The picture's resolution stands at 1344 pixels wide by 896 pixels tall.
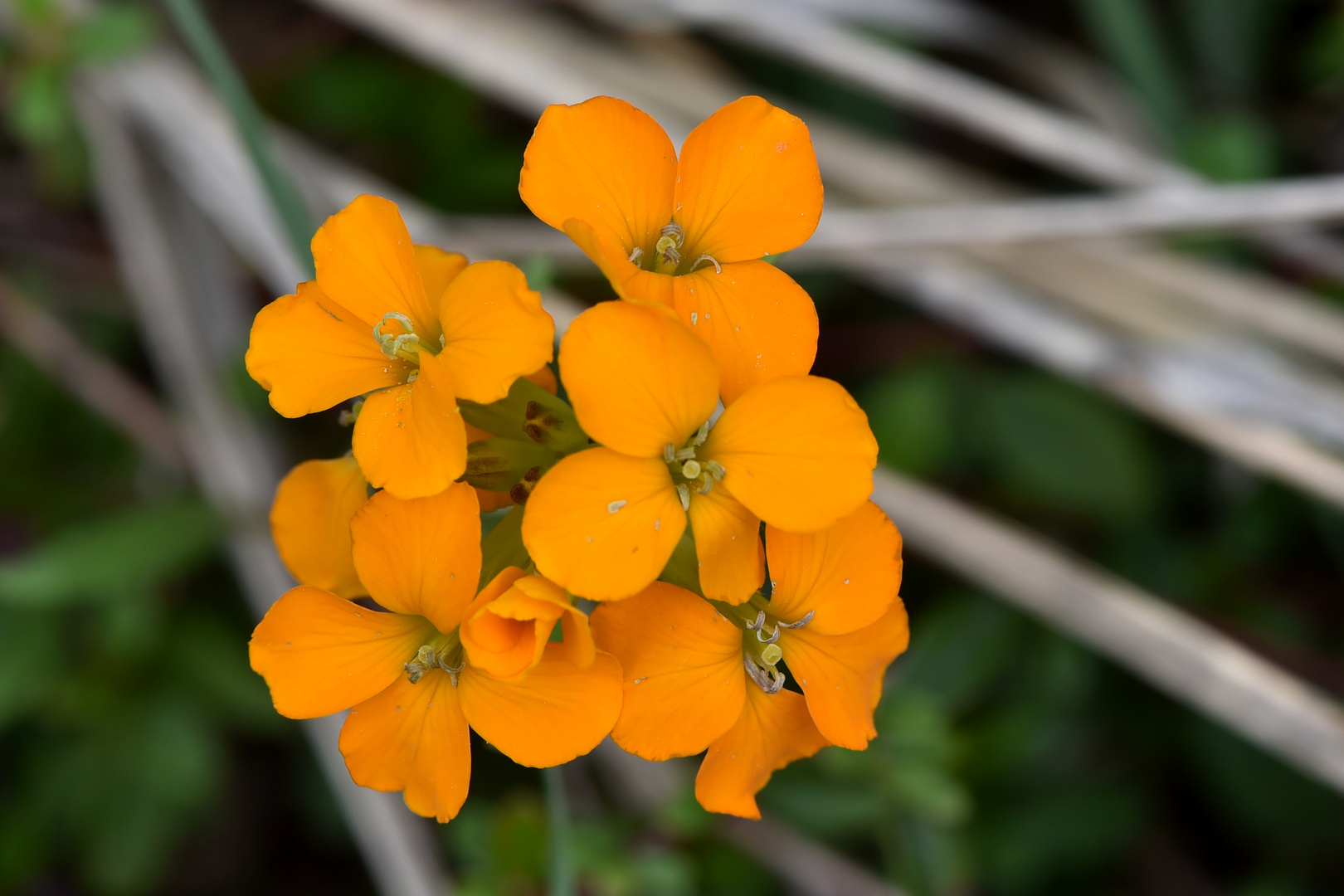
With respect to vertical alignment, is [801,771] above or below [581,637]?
below

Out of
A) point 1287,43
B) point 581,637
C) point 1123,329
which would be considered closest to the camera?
point 581,637

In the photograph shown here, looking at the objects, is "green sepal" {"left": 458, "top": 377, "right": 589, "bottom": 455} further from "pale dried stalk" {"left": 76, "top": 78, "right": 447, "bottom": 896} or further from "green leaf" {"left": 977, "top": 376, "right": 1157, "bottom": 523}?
"green leaf" {"left": 977, "top": 376, "right": 1157, "bottom": 523}

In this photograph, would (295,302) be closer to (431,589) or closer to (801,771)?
(431,589)

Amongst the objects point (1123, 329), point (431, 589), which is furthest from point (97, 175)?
point (1123, 329)

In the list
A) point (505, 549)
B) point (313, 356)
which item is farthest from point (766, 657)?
point (313, 356)

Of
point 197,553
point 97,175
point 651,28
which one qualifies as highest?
point 651,28

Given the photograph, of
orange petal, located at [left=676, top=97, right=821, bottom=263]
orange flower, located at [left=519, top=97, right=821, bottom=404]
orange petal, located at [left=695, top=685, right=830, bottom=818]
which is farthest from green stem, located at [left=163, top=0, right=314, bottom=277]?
orange petal, located at [left=695, top=685, right=830, bottom=818]

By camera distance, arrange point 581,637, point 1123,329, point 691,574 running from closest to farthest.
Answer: point 581,637 < point 691,574 < point 1123,329

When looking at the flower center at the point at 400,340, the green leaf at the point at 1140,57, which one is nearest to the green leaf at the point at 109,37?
the flower center at the point at 400,340
